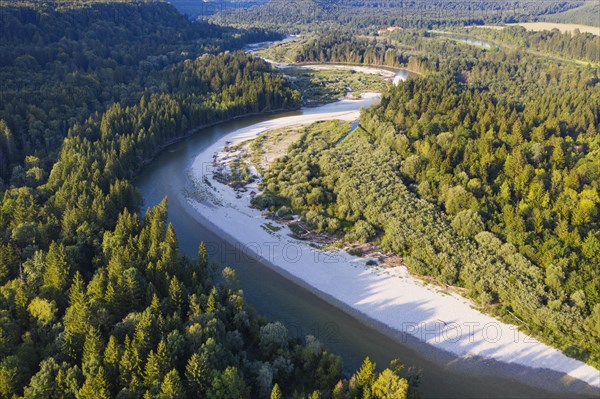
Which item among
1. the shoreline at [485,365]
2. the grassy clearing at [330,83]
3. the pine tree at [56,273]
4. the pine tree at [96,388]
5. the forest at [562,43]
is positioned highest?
the forest at [562,43]

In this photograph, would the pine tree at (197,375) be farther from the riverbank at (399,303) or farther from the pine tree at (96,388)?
the riverbank at (399,303)

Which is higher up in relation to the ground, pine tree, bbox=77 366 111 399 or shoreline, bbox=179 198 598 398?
pine tree, bbox=77 366 111 399

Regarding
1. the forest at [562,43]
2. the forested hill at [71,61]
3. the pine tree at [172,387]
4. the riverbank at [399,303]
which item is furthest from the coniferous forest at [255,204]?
the forest at [562,43]

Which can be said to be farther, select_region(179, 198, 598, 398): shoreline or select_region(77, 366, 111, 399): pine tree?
select_region(179, 198, 598, 398): shoreline

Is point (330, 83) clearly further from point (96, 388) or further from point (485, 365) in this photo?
point (96, 388)

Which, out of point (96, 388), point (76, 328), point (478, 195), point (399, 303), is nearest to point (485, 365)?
point (399, 303)

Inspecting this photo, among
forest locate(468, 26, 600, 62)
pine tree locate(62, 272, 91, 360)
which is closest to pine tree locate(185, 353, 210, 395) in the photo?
pine tree locate(62, 272, 91, 360)

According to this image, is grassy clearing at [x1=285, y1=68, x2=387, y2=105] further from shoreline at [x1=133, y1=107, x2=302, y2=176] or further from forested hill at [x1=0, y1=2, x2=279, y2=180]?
forested hill at [x1=0, y1=2, x2=279, y2=180]
